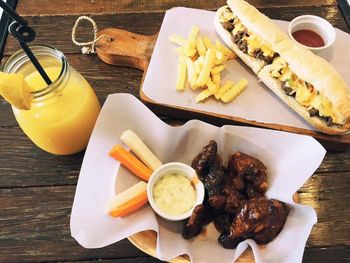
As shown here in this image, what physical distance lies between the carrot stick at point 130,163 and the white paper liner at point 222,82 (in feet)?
1.25

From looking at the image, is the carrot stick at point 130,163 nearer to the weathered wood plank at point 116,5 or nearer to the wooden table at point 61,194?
the wooden table at point 61,194

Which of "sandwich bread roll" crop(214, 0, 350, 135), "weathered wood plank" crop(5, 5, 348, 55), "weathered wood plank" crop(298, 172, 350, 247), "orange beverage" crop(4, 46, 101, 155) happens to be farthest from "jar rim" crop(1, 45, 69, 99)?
"weathered wood plank" crop(298, 172, 350, 247)

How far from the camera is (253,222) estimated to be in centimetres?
121

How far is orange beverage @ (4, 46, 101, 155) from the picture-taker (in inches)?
51.9

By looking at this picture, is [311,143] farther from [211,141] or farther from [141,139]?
[141,139]

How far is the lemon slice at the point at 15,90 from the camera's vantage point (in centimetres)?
116

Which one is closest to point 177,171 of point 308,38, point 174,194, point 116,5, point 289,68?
point 174,194

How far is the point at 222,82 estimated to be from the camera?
1792 mm

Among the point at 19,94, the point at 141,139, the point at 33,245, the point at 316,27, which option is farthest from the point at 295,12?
the point at 33,245

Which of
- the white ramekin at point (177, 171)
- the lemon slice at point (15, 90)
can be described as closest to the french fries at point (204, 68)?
the white ramekin at point (177, 171)

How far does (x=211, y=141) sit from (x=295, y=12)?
108cm

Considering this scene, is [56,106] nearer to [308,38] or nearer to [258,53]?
[258,53]

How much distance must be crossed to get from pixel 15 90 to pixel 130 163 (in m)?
0.44

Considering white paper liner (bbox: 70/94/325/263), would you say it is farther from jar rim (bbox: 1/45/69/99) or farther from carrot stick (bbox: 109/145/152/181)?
jar rim (bbox: 1/45/69/99)
